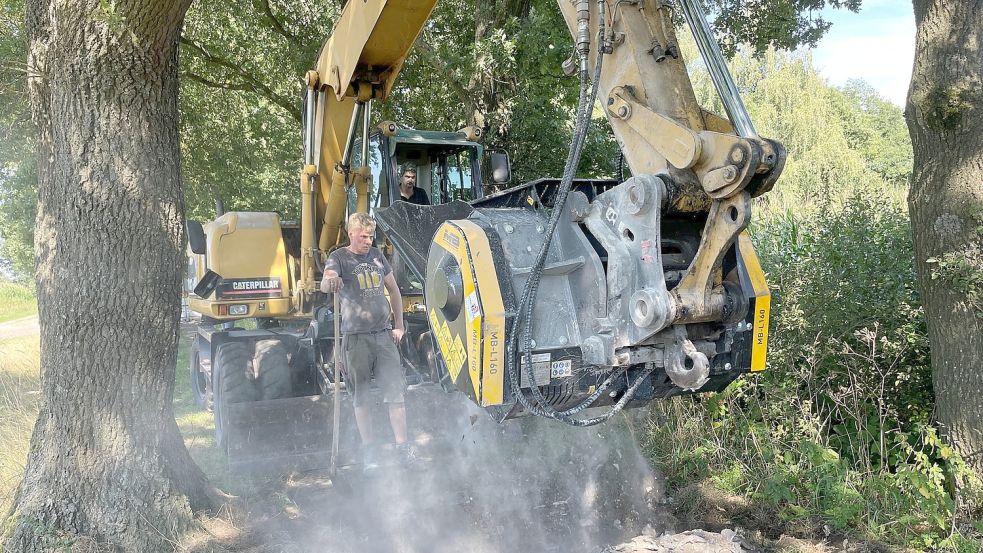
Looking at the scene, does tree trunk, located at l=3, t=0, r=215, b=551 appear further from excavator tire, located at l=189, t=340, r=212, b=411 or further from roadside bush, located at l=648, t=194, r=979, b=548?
roadside bush, located at l=648, t=194, r=979, b=548

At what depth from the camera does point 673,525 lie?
479cm

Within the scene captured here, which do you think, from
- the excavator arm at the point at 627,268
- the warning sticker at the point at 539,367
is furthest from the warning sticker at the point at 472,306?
the warning sticker at the point at 539,367

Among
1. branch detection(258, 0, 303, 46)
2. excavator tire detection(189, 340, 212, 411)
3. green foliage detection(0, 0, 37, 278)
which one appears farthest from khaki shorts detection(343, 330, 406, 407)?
branch detection(258, 0, 303, 46)

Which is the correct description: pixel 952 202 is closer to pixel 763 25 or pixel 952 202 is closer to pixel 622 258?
pixel 622 258

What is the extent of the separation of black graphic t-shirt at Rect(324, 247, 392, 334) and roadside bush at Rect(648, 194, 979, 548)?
96.1 inches

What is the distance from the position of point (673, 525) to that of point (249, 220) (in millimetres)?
4342

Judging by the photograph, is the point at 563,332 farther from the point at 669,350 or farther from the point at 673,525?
the point at 673,525

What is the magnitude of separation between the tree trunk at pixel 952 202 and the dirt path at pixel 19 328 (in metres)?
13.5

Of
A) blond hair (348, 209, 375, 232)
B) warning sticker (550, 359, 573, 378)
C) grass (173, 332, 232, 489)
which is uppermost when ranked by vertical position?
blond hair (348, 209, 375, 232)

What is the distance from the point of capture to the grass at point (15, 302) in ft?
62.2

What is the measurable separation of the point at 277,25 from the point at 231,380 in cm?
874

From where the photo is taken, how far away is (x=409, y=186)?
6973 millimetres

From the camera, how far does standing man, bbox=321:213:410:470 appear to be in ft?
16.8

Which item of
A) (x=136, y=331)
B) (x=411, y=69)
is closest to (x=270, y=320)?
(x=136, y=331)
